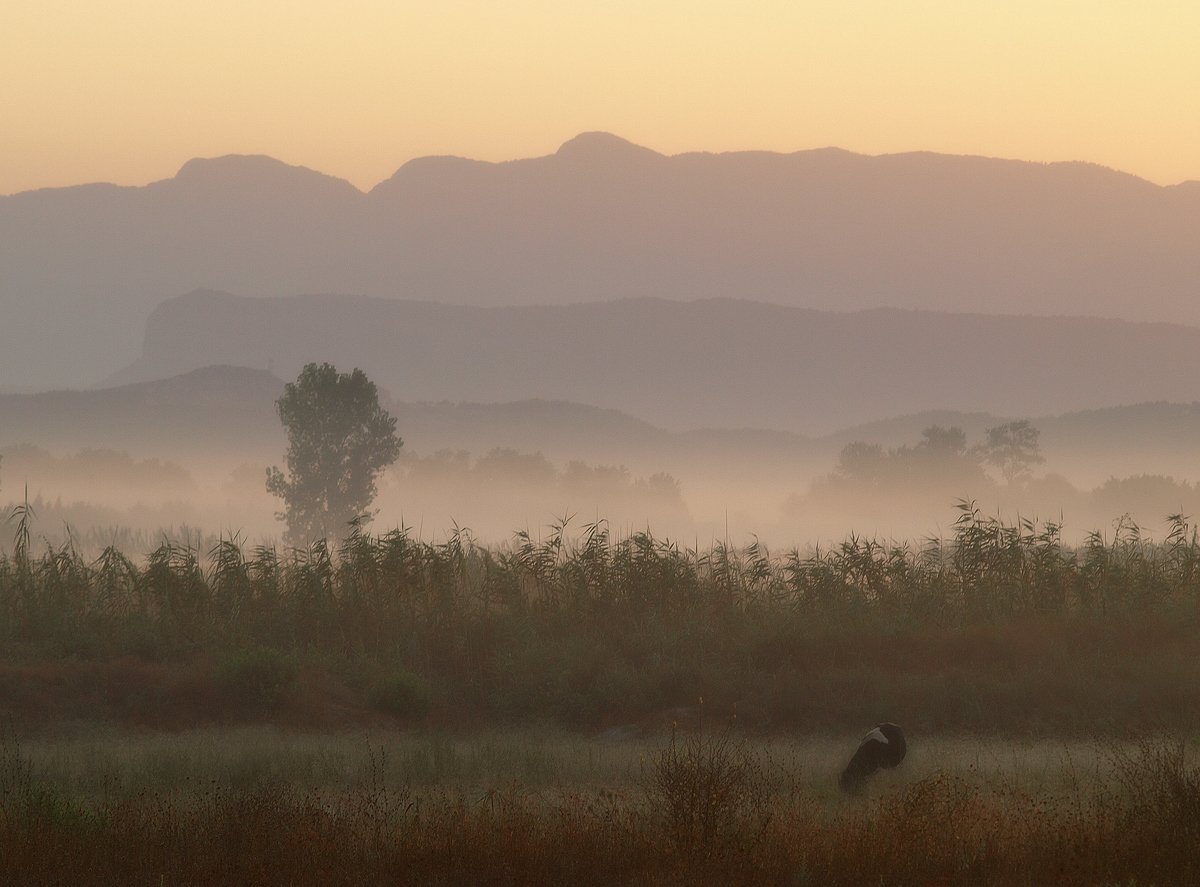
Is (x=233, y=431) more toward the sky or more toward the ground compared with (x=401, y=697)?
more toward the sky

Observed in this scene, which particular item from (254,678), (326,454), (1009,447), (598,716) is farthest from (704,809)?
(1009,447)

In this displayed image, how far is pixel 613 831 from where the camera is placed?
10.2m

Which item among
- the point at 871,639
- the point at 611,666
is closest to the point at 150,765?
the point at 611,666

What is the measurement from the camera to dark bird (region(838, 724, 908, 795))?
1332cm

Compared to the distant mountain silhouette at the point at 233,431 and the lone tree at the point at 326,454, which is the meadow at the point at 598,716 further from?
the distant mountain silhouette at the point at 233,431

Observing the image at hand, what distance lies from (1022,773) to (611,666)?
271 inches

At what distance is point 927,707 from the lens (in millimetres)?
17938

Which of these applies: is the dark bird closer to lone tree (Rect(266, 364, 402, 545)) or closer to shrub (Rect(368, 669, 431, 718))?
shrub (Rect(368, 669, 431, 718))

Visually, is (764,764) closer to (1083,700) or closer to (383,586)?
(1083,700)

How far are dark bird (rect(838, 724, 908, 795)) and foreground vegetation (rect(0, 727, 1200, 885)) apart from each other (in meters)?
0.20

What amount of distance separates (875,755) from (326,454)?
39423mm

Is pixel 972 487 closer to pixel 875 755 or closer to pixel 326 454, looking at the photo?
pixel 326 454

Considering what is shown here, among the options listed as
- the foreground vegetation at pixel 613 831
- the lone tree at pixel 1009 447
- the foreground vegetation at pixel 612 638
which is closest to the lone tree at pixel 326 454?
the foreground vegetation at pixel 612 638

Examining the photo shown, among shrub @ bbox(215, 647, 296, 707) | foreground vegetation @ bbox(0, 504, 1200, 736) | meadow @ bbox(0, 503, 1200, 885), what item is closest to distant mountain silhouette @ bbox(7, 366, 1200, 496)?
foreground vegetation @ bbox(0, 504, 1200, 736)
